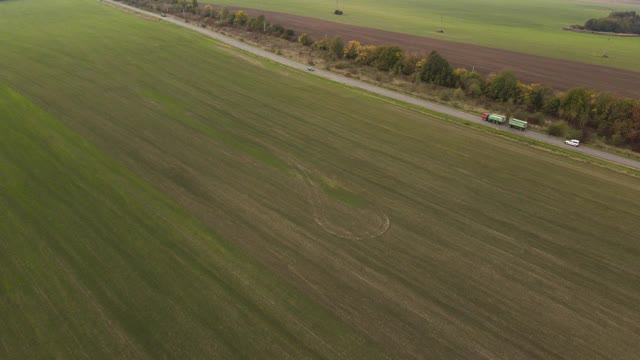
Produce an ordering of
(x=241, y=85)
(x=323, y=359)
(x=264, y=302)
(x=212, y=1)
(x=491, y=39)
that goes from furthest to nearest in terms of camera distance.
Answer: (x=212, y=1) → (x=491, y=39) → (x=241, y=85) → (x=264, y=302) → (x=323, y=359)

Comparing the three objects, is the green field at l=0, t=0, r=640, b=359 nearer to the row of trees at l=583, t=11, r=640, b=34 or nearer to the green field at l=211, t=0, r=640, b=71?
the green field at l=211, t=0, r=640, b=71

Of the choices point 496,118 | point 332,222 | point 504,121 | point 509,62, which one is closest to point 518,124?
point 504,121

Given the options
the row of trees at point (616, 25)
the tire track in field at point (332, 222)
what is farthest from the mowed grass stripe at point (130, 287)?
the row of trees at point (616, 25)

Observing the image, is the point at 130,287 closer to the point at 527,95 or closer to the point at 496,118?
the point at 496,118

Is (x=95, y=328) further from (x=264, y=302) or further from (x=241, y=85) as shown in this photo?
(x=241, y=85)

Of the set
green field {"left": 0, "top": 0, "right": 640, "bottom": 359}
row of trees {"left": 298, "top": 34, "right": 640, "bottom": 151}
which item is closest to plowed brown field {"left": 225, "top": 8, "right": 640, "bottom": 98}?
row of trees {"left": 298, "top": 34, "right": 640, "bottom": 151}

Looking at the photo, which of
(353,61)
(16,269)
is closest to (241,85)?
(353,61)
